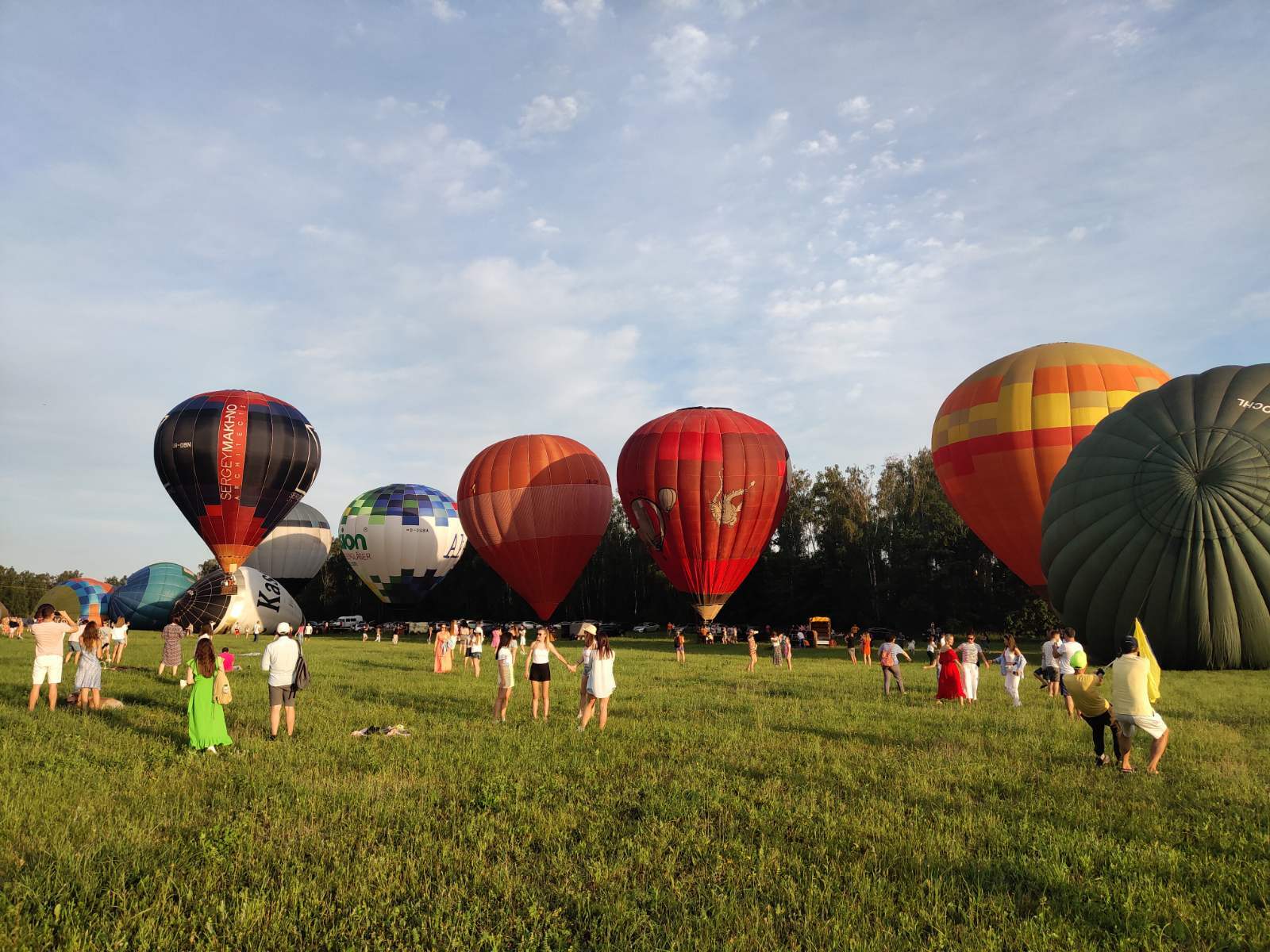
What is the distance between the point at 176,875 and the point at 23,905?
0.82 meters

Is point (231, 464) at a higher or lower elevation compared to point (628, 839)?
higher

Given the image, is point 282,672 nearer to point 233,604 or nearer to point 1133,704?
point 1133,704

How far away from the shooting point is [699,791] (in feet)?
25.3

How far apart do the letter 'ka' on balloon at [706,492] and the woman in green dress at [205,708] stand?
29.3 meters

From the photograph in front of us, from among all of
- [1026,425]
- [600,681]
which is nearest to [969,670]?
[600,681]

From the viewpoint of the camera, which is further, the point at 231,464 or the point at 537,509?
the point at 537,509

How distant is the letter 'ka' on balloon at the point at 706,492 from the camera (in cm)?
3822

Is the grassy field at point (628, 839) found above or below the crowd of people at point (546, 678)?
below

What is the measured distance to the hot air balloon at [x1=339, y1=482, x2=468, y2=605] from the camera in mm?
59844

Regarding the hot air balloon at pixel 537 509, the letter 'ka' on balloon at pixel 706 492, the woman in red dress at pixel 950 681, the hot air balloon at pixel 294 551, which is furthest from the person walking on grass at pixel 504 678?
the hot air balloon at pixel 294 551

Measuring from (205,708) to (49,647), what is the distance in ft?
15.3

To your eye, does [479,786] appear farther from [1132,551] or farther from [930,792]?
[1132,551]

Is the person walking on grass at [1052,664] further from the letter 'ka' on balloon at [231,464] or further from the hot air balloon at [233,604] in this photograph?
the hot air balloon at [233,604]

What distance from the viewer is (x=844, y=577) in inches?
2341
